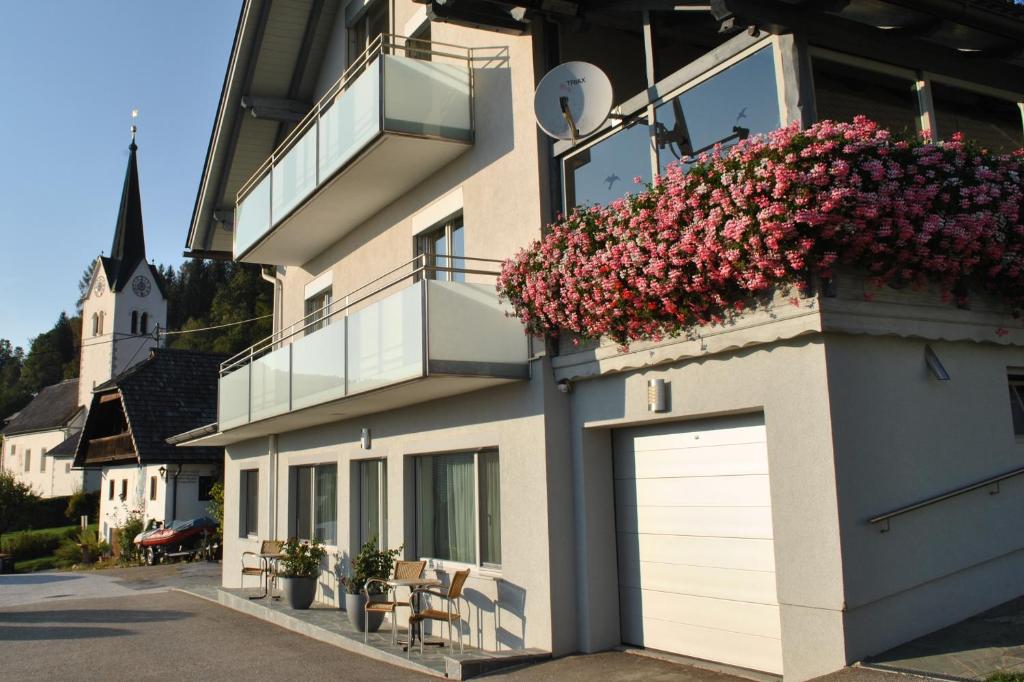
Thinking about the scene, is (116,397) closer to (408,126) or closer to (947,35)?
(408,126)

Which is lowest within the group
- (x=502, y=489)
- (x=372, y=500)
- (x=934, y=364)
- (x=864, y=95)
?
(x=372, y=500)

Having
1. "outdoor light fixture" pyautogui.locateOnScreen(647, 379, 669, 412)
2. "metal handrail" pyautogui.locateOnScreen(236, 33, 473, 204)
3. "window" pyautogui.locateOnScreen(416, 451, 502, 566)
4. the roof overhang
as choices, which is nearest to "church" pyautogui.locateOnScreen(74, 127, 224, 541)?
the roof overhang

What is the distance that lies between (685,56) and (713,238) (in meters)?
3.43

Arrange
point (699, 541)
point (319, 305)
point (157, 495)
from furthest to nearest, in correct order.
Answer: point (157, 495), point (319, 305), point (699, 541)

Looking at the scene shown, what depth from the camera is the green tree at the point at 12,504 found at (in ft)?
140

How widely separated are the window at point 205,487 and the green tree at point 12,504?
18229 mm

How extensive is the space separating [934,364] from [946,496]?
109 centimetres

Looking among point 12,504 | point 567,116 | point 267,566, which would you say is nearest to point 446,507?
point 567,116

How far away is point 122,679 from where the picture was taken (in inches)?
378

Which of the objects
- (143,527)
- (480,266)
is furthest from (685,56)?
(143,527)

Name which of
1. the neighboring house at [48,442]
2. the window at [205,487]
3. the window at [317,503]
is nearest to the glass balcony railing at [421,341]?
the window at [317,503]

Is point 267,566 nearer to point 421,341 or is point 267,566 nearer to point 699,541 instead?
point 421,341

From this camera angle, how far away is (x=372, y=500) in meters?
13.3

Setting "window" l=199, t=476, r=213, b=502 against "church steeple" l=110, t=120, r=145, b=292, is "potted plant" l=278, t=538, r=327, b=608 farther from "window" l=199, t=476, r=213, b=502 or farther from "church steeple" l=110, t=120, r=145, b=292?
"church steeple" l=110, t=120, r=145, b=292
